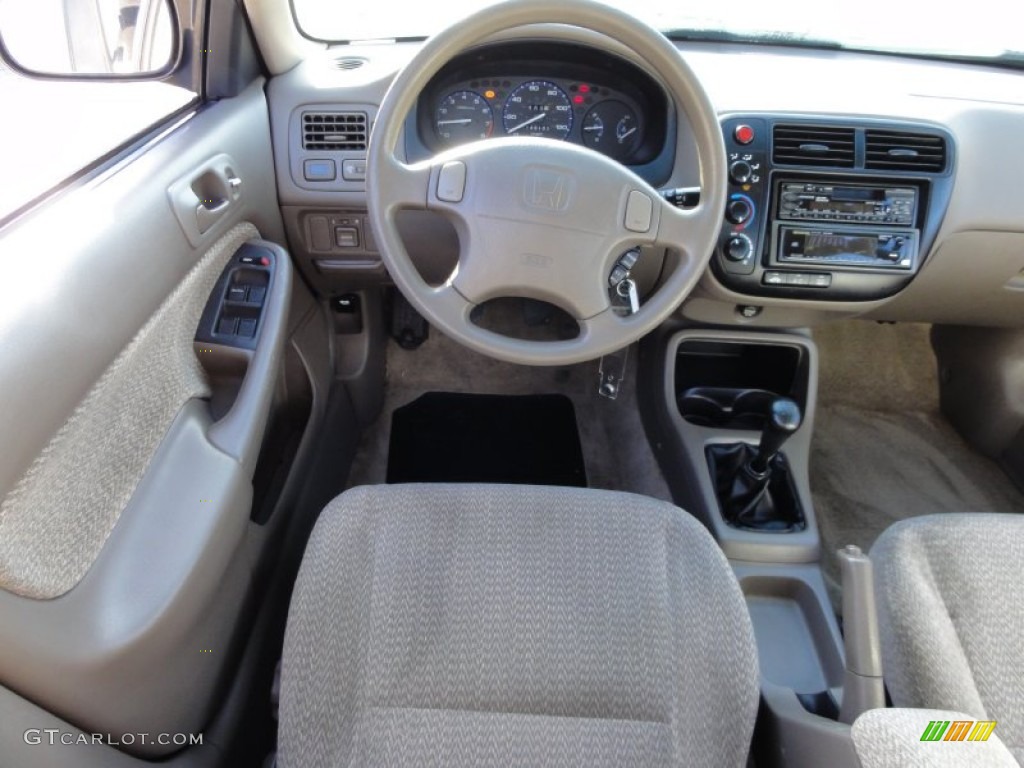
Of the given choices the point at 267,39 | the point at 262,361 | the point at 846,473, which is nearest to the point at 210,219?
the point at 262,361

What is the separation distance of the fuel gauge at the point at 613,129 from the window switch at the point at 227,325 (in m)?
0.72

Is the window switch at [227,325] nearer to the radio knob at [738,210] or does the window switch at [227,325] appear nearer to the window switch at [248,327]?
the window switch at [248,327]

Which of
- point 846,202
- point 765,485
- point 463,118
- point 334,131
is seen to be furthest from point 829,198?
point 334,131

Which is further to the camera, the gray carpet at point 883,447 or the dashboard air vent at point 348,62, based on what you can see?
the gray carpet at point 883,447

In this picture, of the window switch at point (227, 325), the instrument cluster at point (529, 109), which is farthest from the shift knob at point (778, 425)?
the window switch at point (227, 325)

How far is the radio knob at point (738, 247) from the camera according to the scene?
1.33 m

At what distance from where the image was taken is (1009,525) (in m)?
1.07

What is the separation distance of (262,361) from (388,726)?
597 millimetres

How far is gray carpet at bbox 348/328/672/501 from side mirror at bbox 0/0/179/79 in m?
0.98

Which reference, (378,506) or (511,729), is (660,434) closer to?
(378,506)

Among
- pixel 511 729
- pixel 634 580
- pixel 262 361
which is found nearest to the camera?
pixel 511 729

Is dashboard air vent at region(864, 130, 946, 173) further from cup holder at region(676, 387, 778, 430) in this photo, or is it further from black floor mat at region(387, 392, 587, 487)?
black floor mat at region(387, 392, 587, 487)

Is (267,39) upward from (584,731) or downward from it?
upward

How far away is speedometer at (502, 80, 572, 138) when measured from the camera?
1309 mm
